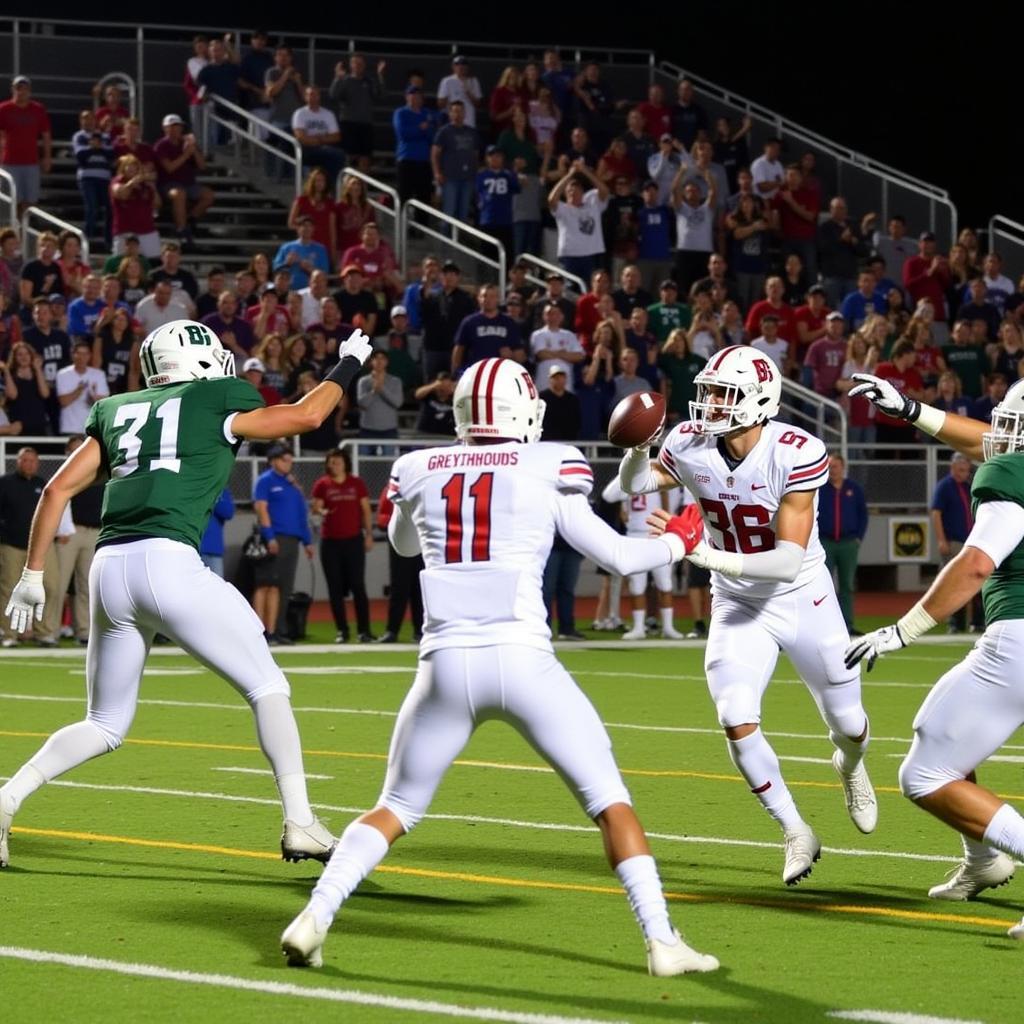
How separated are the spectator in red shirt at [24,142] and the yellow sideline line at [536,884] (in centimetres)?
1474

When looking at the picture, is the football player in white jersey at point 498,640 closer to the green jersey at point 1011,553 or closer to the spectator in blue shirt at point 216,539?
the green jersey at point 1011,553

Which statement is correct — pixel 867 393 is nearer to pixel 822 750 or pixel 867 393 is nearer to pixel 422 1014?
pixel 422 1014

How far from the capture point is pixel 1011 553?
627 centimetres

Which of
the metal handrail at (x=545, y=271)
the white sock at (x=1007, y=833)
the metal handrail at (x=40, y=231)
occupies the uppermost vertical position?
the metal handrail at (x=40, y=231)

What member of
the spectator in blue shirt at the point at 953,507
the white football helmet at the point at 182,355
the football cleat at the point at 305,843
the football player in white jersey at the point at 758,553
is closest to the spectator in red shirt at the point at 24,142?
the spectator in blue shirt at the point at 953,507

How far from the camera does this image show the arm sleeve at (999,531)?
6.06m

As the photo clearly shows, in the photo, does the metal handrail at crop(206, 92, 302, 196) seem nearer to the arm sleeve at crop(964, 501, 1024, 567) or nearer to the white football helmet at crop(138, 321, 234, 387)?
the white football helmet at crop(138, 321, 234, 387)

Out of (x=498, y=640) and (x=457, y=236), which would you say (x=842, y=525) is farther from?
(x=498, y=640)

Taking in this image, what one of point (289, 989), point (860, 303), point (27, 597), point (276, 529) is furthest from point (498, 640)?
point (860, 303)

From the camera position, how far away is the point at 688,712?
503 inches

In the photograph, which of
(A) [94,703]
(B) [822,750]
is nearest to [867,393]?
(A) [94,703]

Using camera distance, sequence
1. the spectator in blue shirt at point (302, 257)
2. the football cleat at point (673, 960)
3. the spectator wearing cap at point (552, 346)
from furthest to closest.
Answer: the spectator in blue shirt at point (302, 257)
the spectator wearing cap at point (552, 346)
the football cleat at point (673, 960)

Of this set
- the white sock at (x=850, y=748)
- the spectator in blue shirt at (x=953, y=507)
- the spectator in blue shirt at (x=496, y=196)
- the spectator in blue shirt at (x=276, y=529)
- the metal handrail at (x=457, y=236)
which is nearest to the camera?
the white sock at (x=850, y=748)

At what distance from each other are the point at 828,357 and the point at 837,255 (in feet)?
11.3
